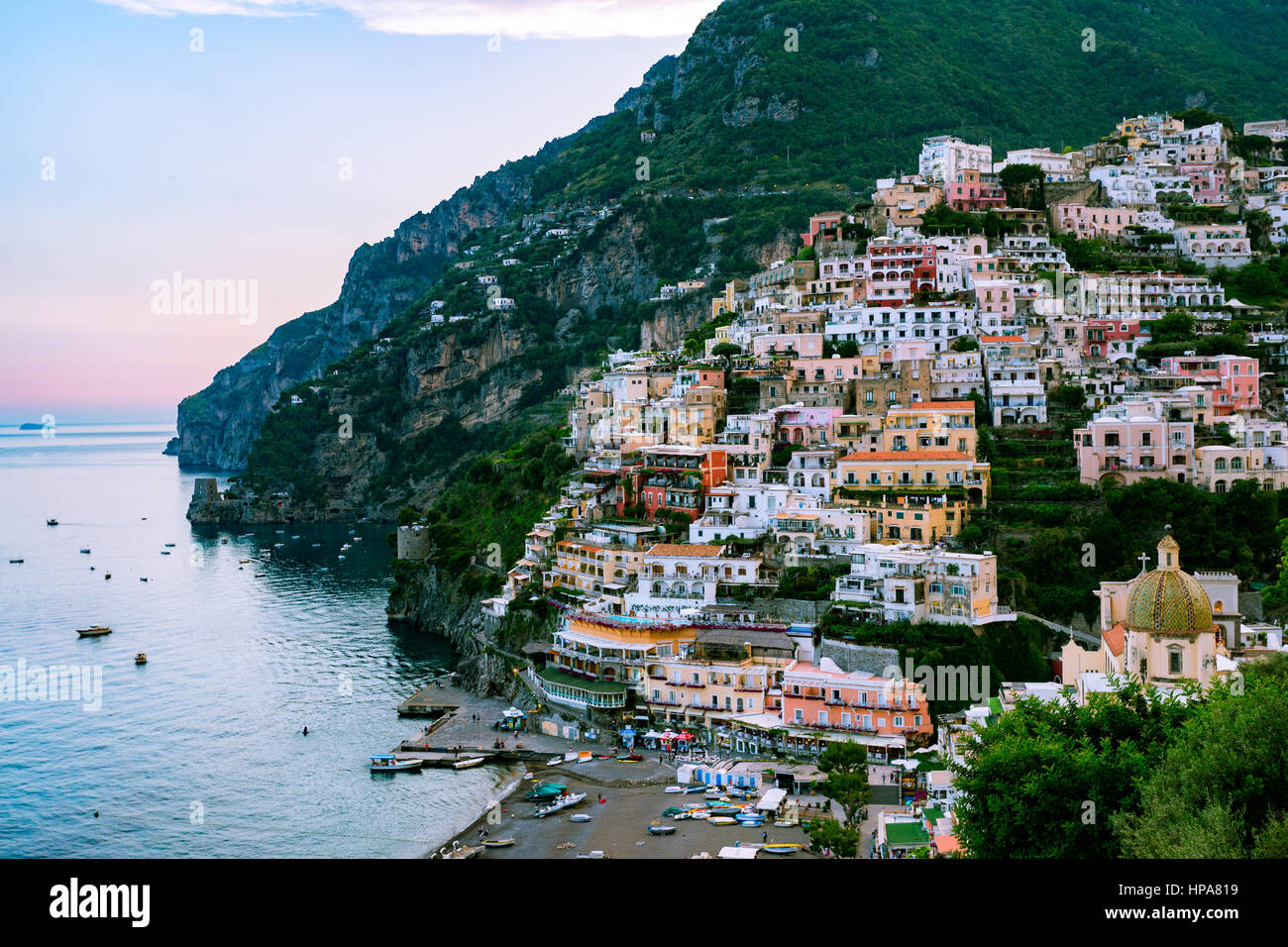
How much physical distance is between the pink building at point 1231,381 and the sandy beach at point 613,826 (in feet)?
81.7

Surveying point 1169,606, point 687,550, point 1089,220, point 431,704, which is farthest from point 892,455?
point 1089,220

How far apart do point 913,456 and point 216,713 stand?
2550 cm

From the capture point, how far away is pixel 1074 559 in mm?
36938

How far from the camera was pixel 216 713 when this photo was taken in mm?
41812

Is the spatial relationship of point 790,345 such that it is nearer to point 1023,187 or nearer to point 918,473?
point 918,473

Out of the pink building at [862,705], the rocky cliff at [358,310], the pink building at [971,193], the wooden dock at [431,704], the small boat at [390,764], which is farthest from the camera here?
the rocky cliff at [358,310]

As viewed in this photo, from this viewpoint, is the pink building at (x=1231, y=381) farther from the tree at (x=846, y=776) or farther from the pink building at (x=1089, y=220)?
the tree at (x=846, y=776)

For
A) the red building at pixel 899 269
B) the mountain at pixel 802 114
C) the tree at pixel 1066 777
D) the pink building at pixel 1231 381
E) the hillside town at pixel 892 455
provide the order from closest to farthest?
the tree at pixel 1066 777 < the hillside town at pixel 892 455 < the pink building at pixel 1231 381 < the red building at pixel 899 269 < the mountain at pixel 802 114

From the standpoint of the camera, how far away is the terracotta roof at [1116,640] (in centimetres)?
2566

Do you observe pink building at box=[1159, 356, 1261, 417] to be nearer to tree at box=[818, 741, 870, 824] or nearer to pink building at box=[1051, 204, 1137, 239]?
pink building at box=[1051, 204, 1137, 239]

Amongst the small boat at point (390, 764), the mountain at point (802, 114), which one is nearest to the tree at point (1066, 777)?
the small boat at point (390, 764)

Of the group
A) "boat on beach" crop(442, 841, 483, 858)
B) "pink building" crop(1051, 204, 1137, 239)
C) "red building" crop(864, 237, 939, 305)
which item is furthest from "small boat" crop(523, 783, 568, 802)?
"pink building" crop(1051, 204, 1137, 239)

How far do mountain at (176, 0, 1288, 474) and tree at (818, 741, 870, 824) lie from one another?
60.7m
